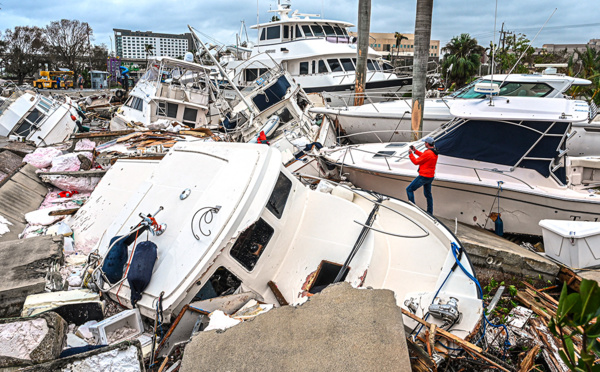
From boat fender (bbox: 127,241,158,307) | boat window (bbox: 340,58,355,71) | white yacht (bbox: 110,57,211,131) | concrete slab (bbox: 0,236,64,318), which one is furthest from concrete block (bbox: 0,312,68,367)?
boat window (bbox: 340,58,355,71)

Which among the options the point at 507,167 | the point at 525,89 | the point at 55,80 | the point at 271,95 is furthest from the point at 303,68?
the point at 55,80

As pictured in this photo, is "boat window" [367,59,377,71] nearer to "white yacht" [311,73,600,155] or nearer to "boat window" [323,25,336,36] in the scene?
"boat window" [323,25,336,36]

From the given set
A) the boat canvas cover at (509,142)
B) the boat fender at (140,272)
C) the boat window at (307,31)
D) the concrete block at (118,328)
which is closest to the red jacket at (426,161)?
the boat canvas cover at (509,142)

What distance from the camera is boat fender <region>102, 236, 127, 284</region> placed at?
391cm

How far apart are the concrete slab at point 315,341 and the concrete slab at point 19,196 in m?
5.10

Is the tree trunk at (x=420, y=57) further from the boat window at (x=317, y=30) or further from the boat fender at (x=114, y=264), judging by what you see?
the boat window at (x=317, y=30)

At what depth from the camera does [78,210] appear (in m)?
6.51

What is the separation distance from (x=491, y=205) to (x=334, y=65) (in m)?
12.1

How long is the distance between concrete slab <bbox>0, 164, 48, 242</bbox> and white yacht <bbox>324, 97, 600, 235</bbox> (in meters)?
6.10

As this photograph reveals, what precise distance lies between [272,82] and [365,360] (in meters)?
11.2

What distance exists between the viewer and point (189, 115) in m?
15.7

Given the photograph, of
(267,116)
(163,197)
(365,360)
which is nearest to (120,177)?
(163,197)

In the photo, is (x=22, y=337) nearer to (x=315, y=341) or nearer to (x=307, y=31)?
(x=315, y=341)

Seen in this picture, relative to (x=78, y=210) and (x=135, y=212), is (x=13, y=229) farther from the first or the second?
(x=135, y=212)
